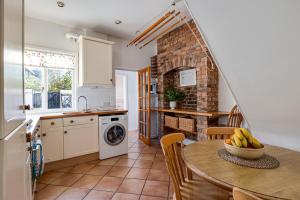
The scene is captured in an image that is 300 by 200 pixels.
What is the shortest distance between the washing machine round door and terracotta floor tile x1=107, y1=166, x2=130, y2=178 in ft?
1.85

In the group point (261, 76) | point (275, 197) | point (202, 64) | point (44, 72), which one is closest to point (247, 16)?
point (261, 76)

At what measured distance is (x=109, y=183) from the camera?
2.18 metres

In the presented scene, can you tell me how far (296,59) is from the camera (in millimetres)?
1234

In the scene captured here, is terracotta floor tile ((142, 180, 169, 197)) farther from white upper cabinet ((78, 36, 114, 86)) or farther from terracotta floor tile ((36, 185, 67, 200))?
white upper cabinet ((78, 36, 114, 86))

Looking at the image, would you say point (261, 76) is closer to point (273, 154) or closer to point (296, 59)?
point (296, 59)

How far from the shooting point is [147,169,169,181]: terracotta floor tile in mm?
2290

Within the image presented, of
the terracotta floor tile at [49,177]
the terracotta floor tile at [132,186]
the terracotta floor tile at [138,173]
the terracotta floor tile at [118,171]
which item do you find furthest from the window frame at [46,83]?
the terracotta floor tile at [132,186]

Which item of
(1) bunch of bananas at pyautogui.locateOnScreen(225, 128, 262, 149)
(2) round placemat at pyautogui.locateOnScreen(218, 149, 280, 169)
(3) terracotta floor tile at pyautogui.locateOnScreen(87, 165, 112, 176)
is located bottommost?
(3) terracotta floor tile at pyautogui.locateOnScreen(87, 165, 112, 176)

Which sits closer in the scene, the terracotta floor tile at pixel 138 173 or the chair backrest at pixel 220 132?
the chair backrest at pixel 220 132

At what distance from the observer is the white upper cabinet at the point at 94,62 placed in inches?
121

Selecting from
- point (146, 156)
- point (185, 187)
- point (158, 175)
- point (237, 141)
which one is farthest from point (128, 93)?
point (237, 141)

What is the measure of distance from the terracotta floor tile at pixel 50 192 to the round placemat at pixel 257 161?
6.51ft

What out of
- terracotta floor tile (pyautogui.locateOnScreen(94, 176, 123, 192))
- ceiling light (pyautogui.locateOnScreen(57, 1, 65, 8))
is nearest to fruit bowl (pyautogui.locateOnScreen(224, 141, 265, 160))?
terracotta floor tile (pyautogui.locateOnScreen(94, 176, 123, 192))

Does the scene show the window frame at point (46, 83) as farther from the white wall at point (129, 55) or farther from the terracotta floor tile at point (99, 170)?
the terracotta floor tile at point (99, 170)
